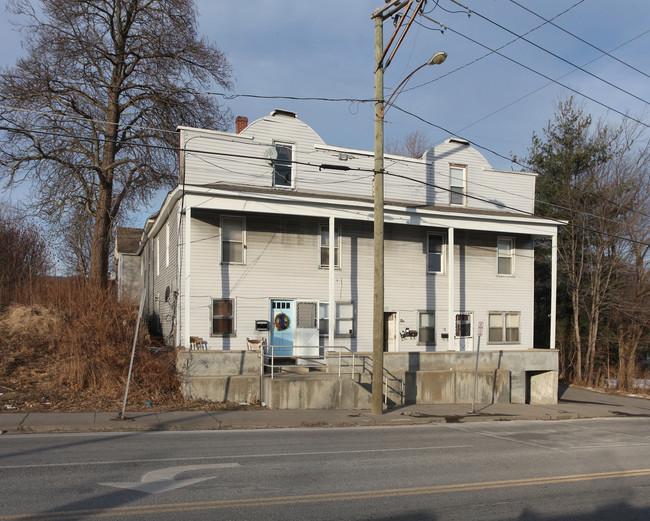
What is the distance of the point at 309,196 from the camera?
18.8 meters

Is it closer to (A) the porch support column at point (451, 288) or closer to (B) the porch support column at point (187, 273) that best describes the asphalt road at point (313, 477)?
(B) the porch support column at point (187, 273)

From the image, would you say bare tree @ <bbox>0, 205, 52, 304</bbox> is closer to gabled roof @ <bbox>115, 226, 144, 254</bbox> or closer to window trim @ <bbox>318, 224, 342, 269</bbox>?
gabled roof @ <bbox>115, 226, 144, 254</bbox>

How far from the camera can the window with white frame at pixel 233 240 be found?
61.9ft

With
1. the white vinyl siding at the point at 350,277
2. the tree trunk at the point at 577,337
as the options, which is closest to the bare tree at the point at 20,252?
the white vinyl siding at the point at 350,277

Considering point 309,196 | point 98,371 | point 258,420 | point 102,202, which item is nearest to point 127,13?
point 102,202

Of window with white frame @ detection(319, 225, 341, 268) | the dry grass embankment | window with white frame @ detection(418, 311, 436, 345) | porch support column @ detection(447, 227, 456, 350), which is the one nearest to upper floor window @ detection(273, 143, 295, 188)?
window with white frame @ detection(319, 225, 341, 268)

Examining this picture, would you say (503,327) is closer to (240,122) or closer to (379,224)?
(379,224)

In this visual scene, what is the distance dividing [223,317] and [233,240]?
2574 mm

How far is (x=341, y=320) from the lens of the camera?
20.4 meters

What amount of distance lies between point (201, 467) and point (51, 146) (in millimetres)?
20906

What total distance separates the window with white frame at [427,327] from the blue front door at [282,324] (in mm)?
5283

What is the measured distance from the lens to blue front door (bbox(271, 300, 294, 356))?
1928cm

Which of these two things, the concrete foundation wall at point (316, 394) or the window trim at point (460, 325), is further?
the window trim at point (460, 325)

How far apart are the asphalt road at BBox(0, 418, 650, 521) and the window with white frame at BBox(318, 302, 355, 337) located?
24.4 ft
